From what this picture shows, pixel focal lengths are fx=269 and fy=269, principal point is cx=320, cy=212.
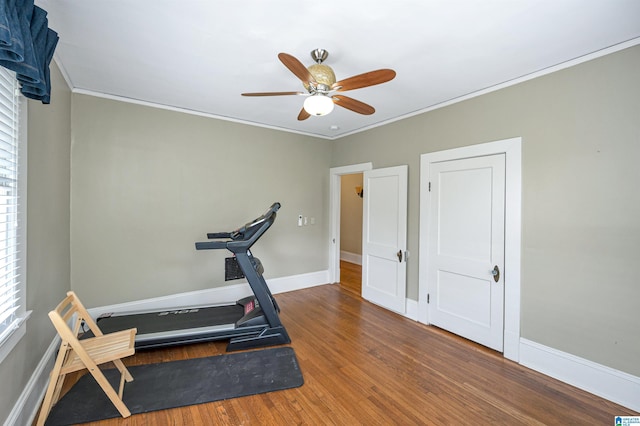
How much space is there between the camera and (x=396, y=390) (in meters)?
2.12

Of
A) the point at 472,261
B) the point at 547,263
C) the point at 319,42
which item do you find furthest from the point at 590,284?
the point at 319,42

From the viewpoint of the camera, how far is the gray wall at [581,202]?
1.97m

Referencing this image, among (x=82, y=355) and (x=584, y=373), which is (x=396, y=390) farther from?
(x=82, y=355)

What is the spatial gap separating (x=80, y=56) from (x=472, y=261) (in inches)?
163

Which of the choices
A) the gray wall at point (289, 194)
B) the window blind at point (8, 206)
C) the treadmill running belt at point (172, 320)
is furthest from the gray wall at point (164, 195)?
the window blind at point (8, 206)

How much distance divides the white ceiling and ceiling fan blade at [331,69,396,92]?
345 millimetres

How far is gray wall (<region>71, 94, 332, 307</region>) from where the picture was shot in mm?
3023

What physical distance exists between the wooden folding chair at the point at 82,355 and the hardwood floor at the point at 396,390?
1.01ft

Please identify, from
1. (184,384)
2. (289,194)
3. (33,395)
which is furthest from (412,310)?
(33,395)

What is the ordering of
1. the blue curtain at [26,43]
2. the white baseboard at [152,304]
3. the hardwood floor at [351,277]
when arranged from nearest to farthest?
the blue curtain at [26,43] < the white baseboard at [152,304] < the hardwood floor at [351,277]

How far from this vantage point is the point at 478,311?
282cm

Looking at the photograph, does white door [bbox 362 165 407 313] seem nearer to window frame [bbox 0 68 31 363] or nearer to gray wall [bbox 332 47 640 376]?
gray wall [bbox 332 47 640 376]

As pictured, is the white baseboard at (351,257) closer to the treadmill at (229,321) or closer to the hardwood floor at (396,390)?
the hardwood floor at (396,390)

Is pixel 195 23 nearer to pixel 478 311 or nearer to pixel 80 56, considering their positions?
pixel 80 56
